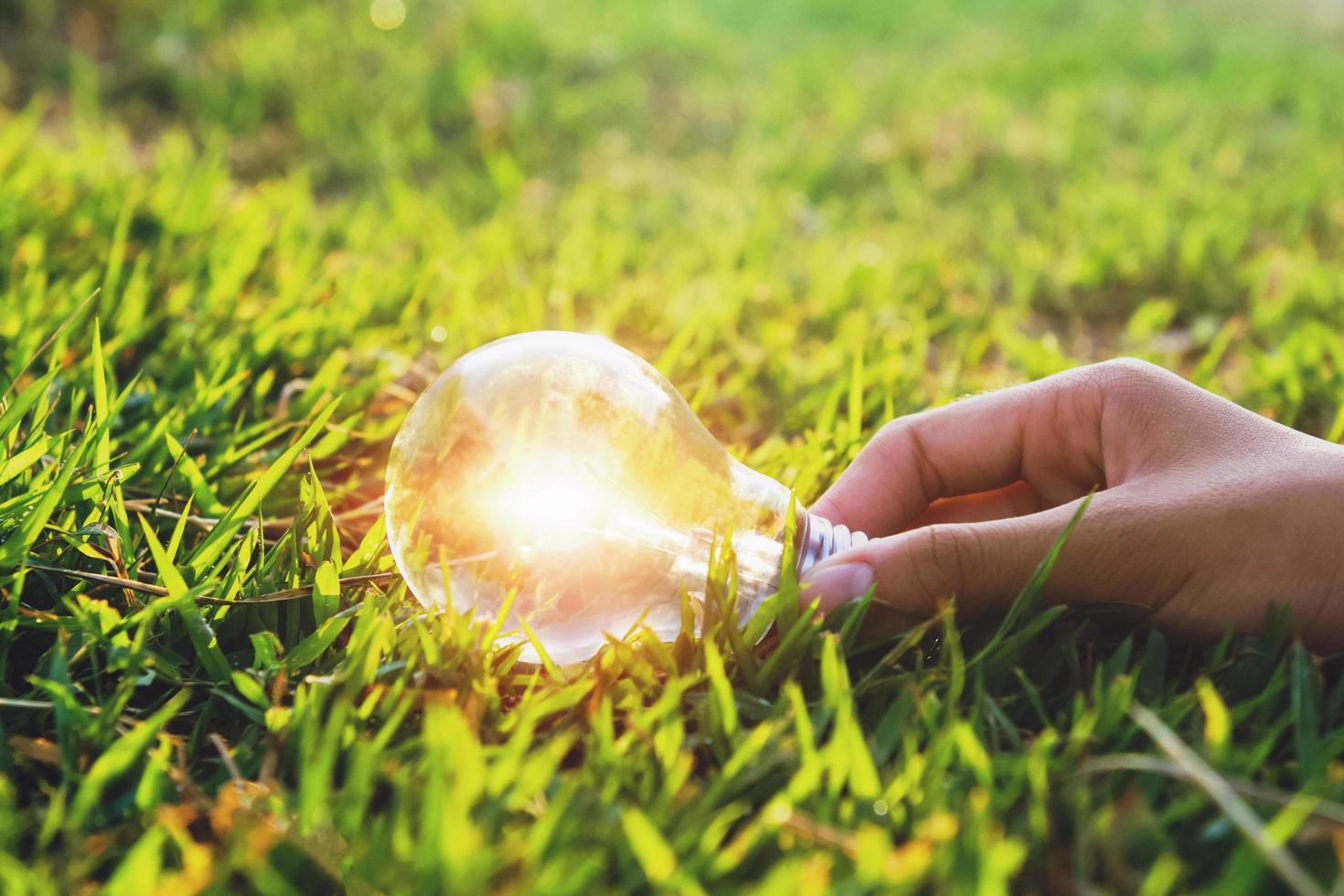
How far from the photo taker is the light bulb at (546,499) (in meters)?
1.53

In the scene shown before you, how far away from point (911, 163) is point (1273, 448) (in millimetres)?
3684

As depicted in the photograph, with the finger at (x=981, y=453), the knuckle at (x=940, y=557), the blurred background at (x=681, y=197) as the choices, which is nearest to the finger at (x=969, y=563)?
the knuckle at (x=940, y=557)

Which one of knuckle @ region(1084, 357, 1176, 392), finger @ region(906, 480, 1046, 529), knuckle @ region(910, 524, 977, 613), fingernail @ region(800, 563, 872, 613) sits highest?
knuckle @ region(1084, 357, 1176, 392)

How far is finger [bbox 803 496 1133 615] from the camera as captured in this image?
1.48 meters

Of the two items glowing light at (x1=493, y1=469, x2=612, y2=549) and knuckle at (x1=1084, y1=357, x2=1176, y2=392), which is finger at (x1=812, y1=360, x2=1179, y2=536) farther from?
glowing light at (x1=493, y1=469, x2=612, y2=549)

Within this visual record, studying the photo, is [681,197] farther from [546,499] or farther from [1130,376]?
[546,499]

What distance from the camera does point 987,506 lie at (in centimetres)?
192

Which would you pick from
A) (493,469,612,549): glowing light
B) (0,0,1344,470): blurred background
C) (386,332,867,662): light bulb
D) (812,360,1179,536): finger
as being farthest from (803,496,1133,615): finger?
(0,0,1344,470): blurred background

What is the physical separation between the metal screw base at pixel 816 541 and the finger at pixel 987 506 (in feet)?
0.90

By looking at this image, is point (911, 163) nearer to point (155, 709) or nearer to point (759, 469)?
point (759, 469)

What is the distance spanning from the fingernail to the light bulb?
0.10 metres

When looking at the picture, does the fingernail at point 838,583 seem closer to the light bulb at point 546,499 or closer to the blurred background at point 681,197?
the light bulb at point 546,499

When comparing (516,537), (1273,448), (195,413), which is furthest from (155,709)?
(1273,448)

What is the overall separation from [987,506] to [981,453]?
15 centimetres
